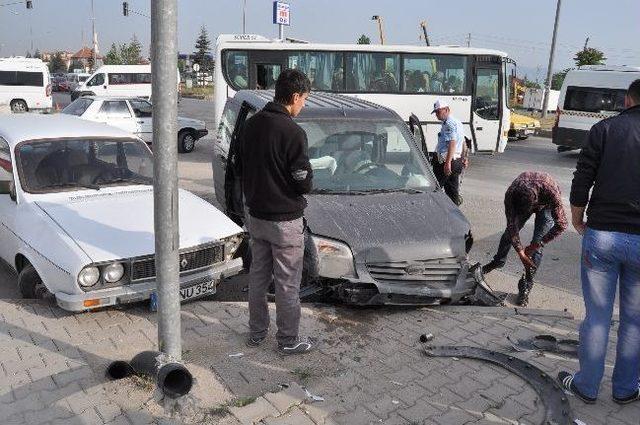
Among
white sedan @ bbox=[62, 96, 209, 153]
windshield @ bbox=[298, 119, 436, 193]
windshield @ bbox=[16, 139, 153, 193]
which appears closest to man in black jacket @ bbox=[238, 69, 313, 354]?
windshield @ bbox=[298, 119, 436, 193]

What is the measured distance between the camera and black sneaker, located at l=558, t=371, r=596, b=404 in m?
3.60

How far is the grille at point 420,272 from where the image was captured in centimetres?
467

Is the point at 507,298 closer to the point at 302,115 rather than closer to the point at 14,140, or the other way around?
the point at 302,115

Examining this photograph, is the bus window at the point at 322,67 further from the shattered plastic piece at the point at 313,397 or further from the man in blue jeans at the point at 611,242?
the shattered plastic piece at the point at 313,397

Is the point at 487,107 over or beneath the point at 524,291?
over

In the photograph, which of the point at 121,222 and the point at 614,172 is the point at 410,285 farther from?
the point at 121,222

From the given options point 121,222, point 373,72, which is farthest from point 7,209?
point 373,72

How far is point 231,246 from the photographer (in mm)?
5125

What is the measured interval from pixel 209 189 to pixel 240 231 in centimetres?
591

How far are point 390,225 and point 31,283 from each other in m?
3.08

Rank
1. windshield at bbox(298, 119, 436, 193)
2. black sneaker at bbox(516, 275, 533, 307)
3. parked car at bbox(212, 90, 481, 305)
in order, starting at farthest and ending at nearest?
black sneaker at bbox(516, 275, 533, 307), windshield at bbox(298, 119, 436, 193), parked car at bbox(212, 90, 481, 305)

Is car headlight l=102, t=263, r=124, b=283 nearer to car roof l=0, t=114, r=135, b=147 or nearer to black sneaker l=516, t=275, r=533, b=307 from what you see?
car roof l=0, t=114, r=135, b=147

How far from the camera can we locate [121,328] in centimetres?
441

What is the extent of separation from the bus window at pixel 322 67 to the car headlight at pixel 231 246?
1026 cm
